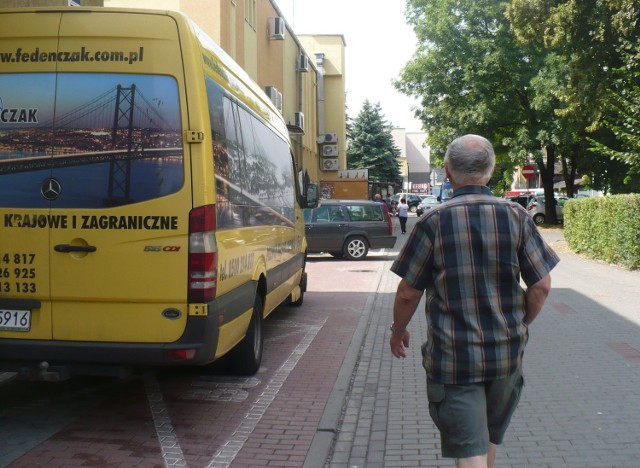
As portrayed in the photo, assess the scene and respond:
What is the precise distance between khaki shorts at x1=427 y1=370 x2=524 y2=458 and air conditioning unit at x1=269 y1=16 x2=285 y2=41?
99.7ft

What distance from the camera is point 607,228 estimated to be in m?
17.9

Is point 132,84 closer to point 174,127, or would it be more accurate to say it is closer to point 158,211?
point 174,127

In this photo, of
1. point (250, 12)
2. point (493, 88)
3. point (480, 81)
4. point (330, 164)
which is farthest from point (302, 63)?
point (250, 12)

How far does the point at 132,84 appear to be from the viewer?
5.29 m

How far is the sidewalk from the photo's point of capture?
501 centimetres

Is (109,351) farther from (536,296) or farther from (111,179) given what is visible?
(536,296)

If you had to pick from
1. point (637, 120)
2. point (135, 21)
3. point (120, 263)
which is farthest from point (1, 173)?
point (637, 120)

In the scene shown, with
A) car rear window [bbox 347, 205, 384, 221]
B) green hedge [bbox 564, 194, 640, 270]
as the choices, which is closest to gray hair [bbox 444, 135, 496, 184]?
green hedge [bbox 564, 194, 640, 270]

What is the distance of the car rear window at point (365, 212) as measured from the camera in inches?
829

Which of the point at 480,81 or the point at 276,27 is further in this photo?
the point at 480,81

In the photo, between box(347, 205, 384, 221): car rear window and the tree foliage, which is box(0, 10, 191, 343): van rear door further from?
the tree foliage

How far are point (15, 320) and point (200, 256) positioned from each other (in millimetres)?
1357

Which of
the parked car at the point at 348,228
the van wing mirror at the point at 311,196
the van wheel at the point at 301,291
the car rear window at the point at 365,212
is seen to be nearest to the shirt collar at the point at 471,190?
the van wing mirror at the point at 311,196

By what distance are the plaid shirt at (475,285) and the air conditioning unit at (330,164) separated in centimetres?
4866
